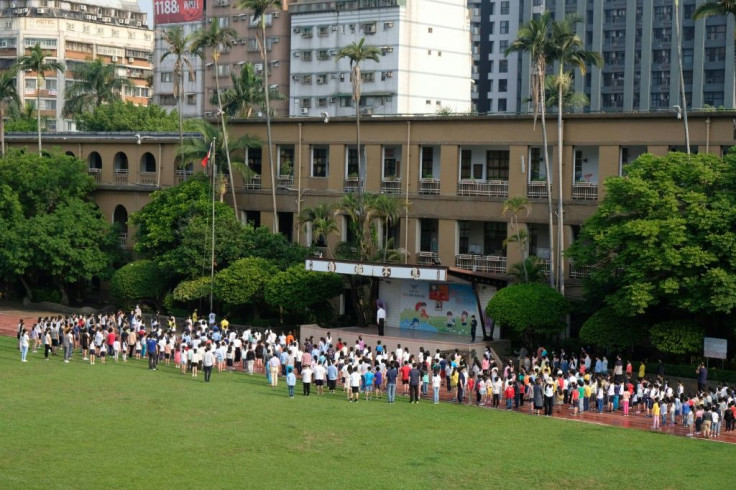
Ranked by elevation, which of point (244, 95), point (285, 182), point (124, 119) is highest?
point (124, 119)

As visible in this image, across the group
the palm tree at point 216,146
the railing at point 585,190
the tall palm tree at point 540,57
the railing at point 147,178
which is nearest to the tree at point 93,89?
the railing at point 147,178

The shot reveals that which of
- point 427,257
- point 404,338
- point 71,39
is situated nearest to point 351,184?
point 427,257

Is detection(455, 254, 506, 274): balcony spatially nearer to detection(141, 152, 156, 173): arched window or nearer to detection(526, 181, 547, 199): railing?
detection(526, 181, 547, 199): railing

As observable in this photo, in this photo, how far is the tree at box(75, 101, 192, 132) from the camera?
286ft

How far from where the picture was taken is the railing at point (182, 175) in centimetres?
6288

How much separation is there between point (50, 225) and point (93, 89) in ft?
121

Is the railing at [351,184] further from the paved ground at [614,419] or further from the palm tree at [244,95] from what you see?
the paved ground at [614,419]

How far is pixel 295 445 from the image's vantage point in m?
28.6

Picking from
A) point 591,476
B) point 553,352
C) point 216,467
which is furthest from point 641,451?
point 553,352

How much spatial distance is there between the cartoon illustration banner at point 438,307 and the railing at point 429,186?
488 cm

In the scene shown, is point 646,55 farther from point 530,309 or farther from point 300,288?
point 530,309

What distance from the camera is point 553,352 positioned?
44031 millimetres

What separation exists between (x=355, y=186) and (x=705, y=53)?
56.9 meters

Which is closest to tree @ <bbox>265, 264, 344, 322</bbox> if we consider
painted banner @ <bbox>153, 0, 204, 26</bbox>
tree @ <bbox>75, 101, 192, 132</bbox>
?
tree @ <bbox>75, 101, 192, 132</bbox>
